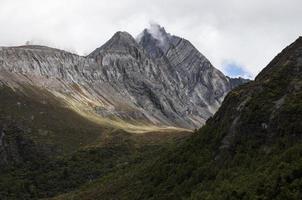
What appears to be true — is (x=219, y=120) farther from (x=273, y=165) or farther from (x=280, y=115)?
(x=273, y=165)

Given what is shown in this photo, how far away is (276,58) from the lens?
10244cm

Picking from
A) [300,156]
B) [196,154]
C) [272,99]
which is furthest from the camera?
[196,154]

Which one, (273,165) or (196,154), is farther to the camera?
(196,154)

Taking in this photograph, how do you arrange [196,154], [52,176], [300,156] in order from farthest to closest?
[52,176] < [196,154] < [300,156]

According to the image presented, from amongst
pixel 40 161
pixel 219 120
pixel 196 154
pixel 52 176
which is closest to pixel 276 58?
pixel 219 120

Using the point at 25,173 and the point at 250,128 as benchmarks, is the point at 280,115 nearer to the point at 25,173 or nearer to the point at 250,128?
the point at 250,128

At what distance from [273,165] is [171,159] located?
37.2 m

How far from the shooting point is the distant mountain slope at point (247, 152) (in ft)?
196

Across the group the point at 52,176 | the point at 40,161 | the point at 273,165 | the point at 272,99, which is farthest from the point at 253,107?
the point at 40,161

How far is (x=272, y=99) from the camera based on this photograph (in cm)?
8100

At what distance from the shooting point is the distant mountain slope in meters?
59.6

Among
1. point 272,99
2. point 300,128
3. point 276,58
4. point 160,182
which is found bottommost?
point 160,182

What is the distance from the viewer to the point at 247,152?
74688 millimetres

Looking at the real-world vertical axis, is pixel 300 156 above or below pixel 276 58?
below
